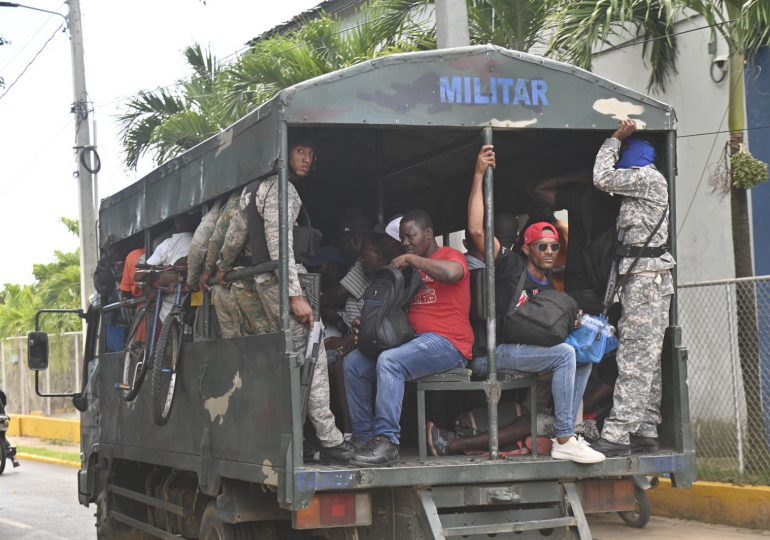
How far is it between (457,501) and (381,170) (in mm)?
3586

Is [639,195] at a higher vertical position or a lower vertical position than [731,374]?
higher

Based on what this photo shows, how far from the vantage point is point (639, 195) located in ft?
21.7

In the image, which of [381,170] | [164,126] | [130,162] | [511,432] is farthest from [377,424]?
[130,162]

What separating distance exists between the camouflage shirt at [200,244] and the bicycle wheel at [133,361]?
40.1 inches

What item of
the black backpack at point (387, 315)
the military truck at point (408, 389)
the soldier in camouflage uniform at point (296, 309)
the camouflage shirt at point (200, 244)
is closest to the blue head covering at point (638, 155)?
the military truck at point (408, 389)

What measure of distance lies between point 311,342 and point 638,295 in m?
1.93

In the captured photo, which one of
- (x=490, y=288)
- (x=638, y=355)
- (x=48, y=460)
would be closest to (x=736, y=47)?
(x=638, y=355)

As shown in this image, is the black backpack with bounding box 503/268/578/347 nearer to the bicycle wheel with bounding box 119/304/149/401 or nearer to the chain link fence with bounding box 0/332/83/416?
the bicycle wheel with bounding box 119/304/149/401

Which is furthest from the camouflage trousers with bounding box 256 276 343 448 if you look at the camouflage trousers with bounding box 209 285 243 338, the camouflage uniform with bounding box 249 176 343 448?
the camouflage trousers with bounding box 209 285 243 338

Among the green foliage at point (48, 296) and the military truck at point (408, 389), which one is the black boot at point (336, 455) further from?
the green foliage at point (48, 296)

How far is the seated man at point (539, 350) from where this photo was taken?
6.37 metres

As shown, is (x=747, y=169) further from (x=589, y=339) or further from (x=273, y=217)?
(x=273, y=217)

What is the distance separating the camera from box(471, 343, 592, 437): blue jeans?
21.0 ft

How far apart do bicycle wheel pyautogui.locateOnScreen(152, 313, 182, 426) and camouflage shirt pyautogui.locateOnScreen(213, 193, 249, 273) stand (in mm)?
789
